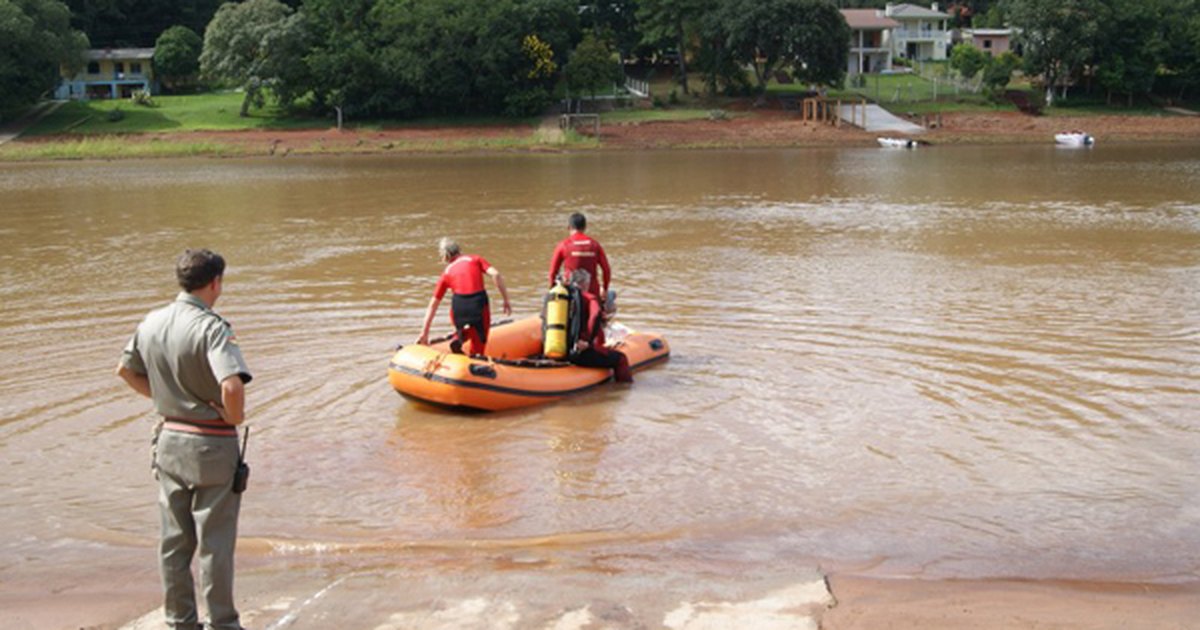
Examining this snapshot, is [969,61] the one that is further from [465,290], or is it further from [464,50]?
[465,290]

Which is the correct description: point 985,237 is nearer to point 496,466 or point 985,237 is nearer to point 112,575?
point 496,466

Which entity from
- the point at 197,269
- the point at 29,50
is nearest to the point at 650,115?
the point at 29,50

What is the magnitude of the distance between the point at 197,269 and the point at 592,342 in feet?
Result: 20.8

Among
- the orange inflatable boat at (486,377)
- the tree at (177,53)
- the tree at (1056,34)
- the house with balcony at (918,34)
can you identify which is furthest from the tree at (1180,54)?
the orange inflatable boat at (486,377)

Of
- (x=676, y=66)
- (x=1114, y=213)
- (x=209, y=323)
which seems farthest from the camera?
(x=676, y=66)

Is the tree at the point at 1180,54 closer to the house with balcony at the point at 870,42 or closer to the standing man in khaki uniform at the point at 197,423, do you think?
the house with balcony at the point at 870,42

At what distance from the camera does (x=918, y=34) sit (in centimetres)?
8512

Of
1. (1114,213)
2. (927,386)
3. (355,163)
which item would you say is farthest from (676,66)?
(927,386)

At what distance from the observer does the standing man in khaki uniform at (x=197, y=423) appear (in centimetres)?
518

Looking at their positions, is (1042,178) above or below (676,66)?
below

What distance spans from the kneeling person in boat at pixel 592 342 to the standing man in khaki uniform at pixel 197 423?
6.05 metres

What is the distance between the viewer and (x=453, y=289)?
10.5 meters

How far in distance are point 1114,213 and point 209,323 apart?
24082mm

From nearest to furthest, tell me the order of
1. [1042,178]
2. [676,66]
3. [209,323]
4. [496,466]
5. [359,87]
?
1. [209,323]
2. [496,466]
3. [1042,178]
4. [359,87]
5. [676,66]
